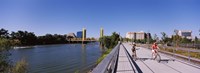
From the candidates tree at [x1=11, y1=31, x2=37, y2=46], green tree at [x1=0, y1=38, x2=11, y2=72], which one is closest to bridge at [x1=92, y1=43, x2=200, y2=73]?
green tree at [x1=0, y1=38, x2=11, y2=72]

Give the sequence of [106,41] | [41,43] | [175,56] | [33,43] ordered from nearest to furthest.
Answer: [175,56], [106,41], [33,43], [41,43]

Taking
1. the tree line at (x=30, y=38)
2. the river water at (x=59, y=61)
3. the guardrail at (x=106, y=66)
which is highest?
the tree line at (x=30, y=38)

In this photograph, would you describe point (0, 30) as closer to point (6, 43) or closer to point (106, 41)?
point (106, 41)

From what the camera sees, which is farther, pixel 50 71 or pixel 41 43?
pixel 41 43

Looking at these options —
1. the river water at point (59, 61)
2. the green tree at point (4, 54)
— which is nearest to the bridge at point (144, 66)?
the green tree at point (4, 54)

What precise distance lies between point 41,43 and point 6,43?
5875 inches

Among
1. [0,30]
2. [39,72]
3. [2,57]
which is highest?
[0,30]

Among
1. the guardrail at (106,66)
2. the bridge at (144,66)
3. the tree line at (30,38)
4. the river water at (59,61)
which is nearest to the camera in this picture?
the guardrail at (106,66)

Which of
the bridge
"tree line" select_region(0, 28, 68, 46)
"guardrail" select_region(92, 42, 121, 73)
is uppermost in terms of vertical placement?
"tree line" select_region(0, 28, 68, 46)

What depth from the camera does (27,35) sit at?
150 metres

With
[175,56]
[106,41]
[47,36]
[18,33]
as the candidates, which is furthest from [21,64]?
[47,36]

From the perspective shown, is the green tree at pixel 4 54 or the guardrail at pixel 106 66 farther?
the green tree at pixel 4 54

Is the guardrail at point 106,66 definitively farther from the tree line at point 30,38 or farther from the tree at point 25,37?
the tree at point 25,37

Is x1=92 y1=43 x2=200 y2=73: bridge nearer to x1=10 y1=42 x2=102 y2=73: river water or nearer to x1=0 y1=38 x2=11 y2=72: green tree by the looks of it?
x1=0 y1=38 x2=11 y2=72: green tree
